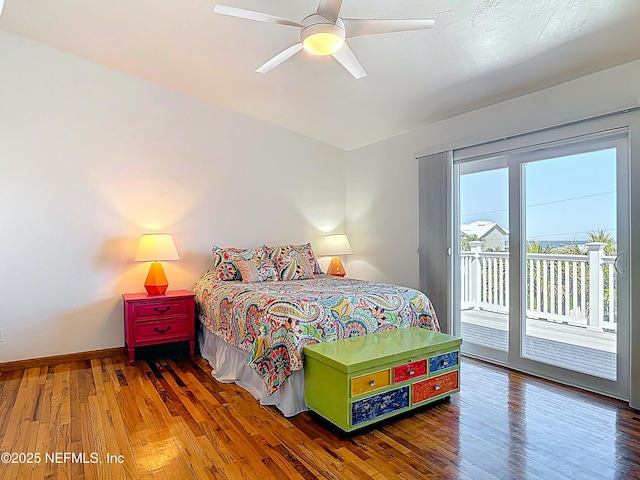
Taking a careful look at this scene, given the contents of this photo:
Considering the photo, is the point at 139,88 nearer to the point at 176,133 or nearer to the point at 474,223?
the point at 176,133

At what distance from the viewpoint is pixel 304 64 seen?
3525 millimetres

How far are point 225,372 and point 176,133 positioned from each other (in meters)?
2.57

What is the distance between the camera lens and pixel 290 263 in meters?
4.38

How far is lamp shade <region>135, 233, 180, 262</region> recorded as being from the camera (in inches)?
153

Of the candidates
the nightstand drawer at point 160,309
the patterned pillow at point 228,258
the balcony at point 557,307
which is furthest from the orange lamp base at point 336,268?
the nightstand drawer at point 160,309

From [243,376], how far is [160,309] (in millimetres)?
1199

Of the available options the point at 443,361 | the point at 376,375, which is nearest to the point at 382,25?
the point at 376,375

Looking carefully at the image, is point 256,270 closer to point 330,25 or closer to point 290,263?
point 290,263

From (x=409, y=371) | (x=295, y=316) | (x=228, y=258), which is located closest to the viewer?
(x=409, y=371)

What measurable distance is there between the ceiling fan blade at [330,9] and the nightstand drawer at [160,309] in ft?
9.47

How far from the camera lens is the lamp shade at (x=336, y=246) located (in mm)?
5168

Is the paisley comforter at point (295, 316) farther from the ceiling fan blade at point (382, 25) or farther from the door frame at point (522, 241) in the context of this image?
the ceiling fan blade at point (382, 25)

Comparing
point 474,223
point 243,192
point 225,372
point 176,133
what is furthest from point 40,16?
point 474,223

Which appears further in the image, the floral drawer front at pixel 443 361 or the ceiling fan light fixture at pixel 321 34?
the floral drawer front at pixel 443 361
